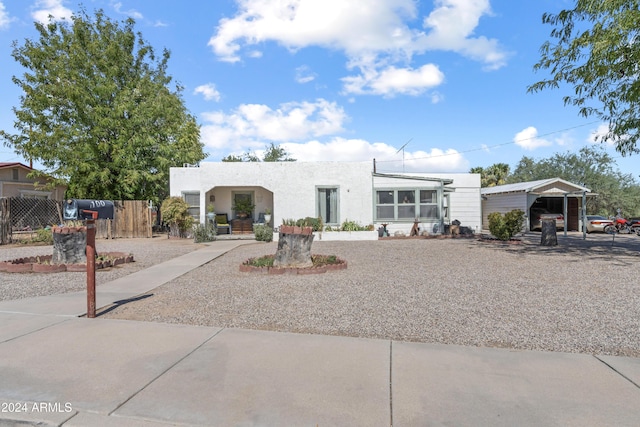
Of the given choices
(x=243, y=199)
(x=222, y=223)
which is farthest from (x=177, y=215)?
(x=243, y=199)

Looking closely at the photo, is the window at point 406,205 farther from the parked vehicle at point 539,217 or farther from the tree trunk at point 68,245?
the tree trunk at point 68,245

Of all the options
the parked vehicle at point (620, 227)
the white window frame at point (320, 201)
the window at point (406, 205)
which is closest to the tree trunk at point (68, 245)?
the white window frame at point (320, 201)

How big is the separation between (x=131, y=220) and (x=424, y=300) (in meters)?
17.5

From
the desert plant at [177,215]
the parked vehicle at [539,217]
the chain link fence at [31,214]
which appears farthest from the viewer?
the parked vehicle at [539,217]

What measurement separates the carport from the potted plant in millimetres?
15982

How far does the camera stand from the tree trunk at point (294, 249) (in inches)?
356

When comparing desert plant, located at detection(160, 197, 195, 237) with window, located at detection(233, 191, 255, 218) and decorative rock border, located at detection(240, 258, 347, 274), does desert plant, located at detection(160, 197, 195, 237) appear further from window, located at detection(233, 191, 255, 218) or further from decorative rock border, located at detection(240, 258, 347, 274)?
decorative rock border, located at detection(240, 258, 347, 274)

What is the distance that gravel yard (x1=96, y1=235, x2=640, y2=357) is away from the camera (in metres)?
4.76

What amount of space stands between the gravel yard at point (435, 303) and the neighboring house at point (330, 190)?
8042mm

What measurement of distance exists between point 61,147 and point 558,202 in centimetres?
3175

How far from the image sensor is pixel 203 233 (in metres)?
17.0

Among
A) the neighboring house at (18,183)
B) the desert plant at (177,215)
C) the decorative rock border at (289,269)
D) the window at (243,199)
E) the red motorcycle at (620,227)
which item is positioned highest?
the neighboring house at (18,183)

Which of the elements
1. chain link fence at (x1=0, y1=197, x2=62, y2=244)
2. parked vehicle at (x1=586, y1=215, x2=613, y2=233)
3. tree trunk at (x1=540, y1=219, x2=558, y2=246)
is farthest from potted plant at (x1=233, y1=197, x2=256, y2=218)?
parked vehicle at (x1=586, y1=215, x2=613, y2=233)

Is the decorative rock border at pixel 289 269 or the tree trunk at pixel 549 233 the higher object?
the tree trunk at pixel 549 233
